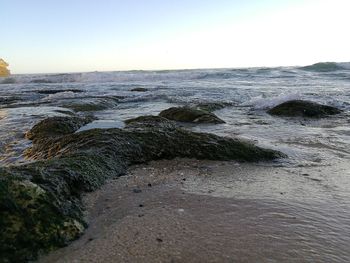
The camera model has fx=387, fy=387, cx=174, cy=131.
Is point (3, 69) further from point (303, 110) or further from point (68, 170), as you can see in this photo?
point (68, 170)

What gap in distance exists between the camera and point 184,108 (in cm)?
900

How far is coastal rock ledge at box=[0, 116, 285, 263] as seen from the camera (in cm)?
255

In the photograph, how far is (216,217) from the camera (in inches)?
123

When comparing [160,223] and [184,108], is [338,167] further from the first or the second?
[184,108]

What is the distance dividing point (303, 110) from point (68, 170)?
7.33m

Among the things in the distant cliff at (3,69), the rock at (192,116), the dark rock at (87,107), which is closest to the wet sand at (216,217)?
the rock at (192,116)

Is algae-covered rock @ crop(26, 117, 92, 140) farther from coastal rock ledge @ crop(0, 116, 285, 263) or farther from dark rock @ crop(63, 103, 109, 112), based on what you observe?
dark rock @ crop(63, 103, 109, 112)

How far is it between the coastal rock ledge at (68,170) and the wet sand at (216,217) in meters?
0.15

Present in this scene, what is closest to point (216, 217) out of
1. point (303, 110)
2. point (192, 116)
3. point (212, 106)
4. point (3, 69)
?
point (192, 116)

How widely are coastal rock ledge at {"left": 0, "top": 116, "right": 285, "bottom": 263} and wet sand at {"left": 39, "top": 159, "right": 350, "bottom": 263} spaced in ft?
0.49

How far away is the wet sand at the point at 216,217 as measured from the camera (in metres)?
2.54

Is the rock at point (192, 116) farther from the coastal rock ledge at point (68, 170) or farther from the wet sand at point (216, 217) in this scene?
the wet sand at point (216, 217)

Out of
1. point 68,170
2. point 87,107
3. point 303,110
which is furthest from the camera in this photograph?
point 87,107

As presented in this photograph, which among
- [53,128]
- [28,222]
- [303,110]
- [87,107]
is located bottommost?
[87,107]
